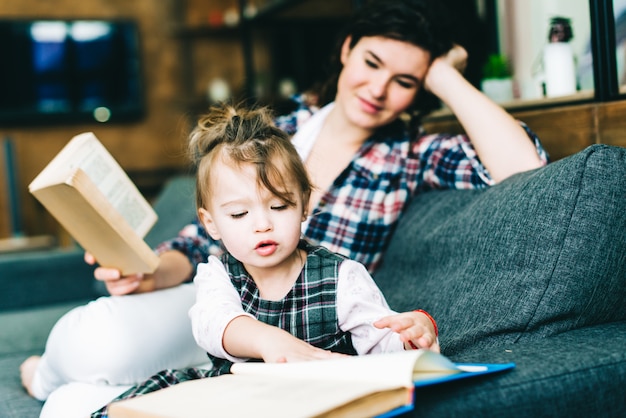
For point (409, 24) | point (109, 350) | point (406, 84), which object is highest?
point (409, 24)

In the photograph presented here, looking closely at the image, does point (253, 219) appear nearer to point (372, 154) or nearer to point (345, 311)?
point (345, 311)

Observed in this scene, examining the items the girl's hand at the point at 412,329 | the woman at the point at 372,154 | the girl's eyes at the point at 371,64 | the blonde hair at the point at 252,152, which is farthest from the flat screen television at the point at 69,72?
the girl's hand at the point at 412,329

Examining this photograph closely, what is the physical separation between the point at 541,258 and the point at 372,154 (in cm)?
65

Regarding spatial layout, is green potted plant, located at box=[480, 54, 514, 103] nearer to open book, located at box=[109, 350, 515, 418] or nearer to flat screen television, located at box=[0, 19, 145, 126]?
open book, located at box=[109, 350, 515, 418]

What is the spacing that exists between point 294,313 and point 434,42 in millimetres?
834

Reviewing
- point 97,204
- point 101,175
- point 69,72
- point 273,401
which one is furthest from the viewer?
point 69,72

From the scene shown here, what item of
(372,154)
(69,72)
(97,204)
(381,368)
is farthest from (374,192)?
(69,72)

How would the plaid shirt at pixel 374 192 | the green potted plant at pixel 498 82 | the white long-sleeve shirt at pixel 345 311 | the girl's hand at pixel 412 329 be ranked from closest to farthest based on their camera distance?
the girl's hand at pixel 412 329
the white long-sleeve shirt at pixel 345 311
the plaid shirt at pixel 374 192
the green potted plant at pixel 498 82

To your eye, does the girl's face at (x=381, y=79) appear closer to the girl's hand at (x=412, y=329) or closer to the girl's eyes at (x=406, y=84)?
the girl's eyes at (x=406, y=84)

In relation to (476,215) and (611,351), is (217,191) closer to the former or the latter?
(476,215)

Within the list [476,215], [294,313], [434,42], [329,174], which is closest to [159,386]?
[294,313]

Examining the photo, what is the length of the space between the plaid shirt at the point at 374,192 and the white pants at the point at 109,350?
32 cm

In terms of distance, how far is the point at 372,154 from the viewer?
64.7 inches

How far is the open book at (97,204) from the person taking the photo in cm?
115
